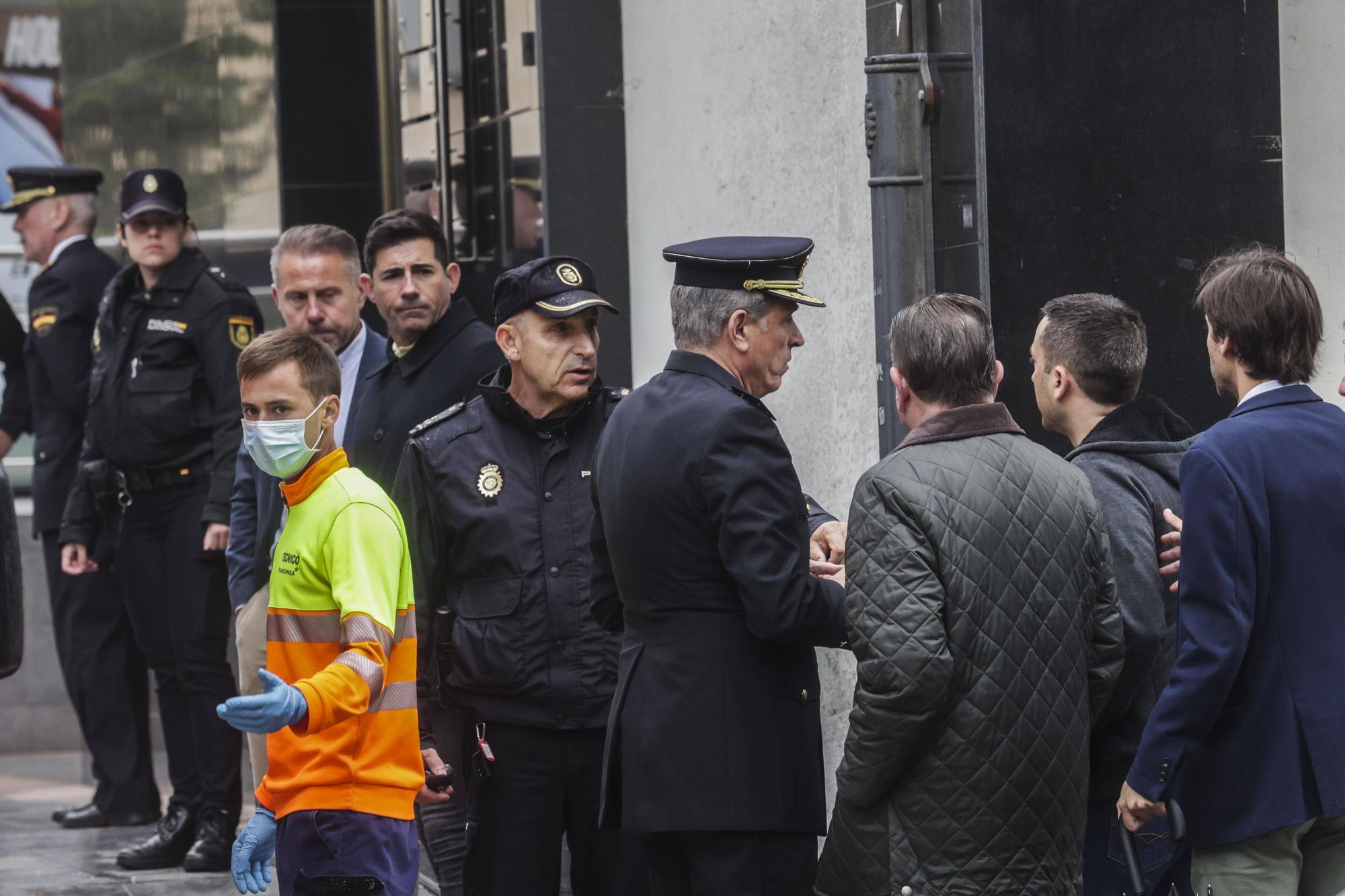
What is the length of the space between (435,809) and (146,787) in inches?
132

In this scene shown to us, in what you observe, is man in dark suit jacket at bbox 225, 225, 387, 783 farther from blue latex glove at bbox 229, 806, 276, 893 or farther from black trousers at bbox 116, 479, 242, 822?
blue latex glove at bbox 229, 806, 276, 893

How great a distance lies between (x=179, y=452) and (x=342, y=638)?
3.35m

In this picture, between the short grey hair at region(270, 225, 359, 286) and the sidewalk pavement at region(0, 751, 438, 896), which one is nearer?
the short grey hair at region(270, 225, 359, 286)

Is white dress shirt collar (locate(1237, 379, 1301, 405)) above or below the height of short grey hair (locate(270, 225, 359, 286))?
below

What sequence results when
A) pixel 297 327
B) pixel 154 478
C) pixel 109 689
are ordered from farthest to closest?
pixel 109 689 → pixel 154 478 → pixel 297 327

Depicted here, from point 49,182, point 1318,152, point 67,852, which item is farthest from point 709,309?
point 49,182

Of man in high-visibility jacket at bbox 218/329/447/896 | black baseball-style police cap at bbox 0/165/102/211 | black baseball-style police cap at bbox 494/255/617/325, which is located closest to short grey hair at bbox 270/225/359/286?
black baseball-style police cap at bbox 494/255/617/325

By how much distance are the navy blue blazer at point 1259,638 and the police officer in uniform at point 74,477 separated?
17.5 ft

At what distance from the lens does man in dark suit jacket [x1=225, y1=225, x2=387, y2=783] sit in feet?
19.3

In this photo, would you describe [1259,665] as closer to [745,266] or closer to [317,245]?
[745,266]

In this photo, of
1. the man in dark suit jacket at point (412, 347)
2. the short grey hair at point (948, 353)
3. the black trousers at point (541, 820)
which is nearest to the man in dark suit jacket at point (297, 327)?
the man in dark suit jacket at point (412, 347)

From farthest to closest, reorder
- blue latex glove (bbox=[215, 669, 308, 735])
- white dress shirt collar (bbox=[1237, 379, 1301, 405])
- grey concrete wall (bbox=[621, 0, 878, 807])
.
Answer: grey concrete wall (bbox=[621, 0, 878, 807]) < white dress shirt collar (bbox=[1237, 379, 1301, 405]) < blue latex glove (bbox=[215, 669, 308, 735])

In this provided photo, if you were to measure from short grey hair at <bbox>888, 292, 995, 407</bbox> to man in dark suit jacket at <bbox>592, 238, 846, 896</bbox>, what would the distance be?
271mm

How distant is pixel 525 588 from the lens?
14.4 feet
